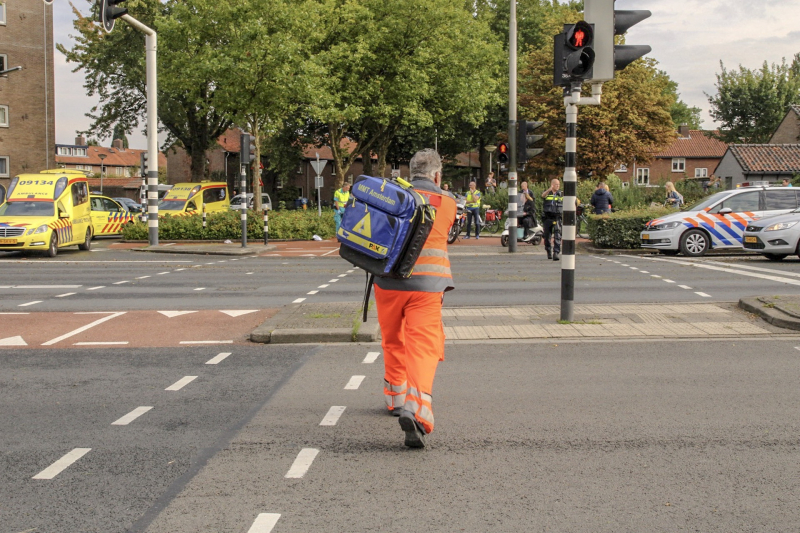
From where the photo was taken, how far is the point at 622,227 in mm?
21812

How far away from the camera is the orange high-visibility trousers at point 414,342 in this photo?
15.7ft

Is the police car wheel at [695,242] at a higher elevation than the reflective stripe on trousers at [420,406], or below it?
higher

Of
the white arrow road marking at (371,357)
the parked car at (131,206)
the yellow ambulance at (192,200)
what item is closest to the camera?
the white arrow road marking at (371,357)

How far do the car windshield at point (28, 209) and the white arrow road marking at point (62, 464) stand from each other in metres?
18.5

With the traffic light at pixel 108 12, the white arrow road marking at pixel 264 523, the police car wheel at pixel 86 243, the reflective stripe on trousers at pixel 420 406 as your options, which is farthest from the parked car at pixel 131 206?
the white arrow road marking at pixel 264 523

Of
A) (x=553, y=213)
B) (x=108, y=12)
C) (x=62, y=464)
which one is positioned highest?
(x=108, y=12)

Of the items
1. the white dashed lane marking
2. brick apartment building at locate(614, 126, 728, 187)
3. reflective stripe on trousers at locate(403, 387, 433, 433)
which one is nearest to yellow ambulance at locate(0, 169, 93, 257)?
the white dashed lane marking

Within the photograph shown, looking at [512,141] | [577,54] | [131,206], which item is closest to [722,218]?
[512,141]

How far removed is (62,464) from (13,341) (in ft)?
15.6

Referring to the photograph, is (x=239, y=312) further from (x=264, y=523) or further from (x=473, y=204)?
(x=473, y=204)

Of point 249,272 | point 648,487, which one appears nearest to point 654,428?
point 648,487

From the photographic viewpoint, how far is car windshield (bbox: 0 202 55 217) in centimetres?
2152

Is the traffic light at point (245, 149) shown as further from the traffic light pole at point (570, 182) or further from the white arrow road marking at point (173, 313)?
the traffic light pole at point (570, 182)

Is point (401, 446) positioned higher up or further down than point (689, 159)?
further down
